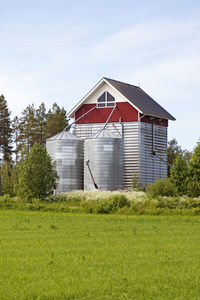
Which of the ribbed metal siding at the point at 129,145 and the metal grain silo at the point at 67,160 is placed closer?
the metal grain silo at the point at 67,160

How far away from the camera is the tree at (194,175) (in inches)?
2036

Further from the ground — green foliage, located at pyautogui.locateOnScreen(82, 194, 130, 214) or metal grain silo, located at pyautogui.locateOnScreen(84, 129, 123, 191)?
metal grain silo, located at pyautogui.locateOnScreen(84, 129, 123, 191)

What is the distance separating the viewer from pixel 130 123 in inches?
2264

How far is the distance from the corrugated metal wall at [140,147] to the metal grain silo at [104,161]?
5.36 feet

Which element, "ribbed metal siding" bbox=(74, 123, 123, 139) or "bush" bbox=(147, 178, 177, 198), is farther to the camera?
"ribbed metal siding" bbox=(74, 123, 123, 139)

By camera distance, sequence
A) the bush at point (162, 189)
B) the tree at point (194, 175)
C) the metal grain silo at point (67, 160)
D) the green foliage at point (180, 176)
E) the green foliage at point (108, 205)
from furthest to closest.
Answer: the metal grain silo at point (67, 160) → the green foliage at point (180, 176) → the tree at point (194, 175) → the bush at point (162, 189) → the green foliage at point (108, 205)

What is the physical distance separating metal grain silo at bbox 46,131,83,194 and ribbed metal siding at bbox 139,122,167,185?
6.32m

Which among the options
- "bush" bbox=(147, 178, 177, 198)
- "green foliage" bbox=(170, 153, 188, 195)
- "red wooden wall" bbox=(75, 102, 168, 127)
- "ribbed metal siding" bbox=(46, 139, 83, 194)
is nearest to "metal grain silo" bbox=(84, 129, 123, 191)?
"ribbed metal siding" bbox=(46, 139, 83, 194)

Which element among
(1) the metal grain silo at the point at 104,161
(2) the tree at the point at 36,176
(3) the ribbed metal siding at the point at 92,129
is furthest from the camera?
(3) the ribbed metal siding at the point at 92,129

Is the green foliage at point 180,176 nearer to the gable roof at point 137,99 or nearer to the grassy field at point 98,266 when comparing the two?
the gable roof at point 137,99

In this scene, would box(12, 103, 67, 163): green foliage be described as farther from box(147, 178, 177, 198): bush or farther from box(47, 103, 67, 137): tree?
box(147, 178, 177, 198): bush

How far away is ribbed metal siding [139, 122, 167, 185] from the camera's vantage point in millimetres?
57438

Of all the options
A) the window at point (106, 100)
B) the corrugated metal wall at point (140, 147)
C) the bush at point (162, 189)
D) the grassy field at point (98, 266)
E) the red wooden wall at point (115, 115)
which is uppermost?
the window at point (106, 100)

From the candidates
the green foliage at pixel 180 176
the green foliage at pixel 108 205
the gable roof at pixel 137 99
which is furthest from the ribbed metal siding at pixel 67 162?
the green foliage at pixel 108 205
